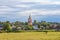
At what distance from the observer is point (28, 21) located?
127 meters
